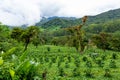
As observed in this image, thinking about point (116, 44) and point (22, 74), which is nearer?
point (22, 74)

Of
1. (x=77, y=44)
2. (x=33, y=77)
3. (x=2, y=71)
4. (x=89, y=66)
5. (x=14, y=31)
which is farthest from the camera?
(x=14, y=31)

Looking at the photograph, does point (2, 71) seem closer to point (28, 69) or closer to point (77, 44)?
point (28, 69)

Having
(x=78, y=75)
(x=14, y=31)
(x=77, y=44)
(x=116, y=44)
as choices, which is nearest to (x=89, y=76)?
(x=78, y=75)

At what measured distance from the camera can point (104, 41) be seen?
7488 cm

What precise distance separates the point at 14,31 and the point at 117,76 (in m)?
43.4

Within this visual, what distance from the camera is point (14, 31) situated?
64.0 m

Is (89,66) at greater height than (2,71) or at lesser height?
lesser

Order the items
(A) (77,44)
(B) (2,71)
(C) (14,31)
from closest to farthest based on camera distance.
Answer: (B) (2,71) < (A) (77,44) < (C) (14,31)

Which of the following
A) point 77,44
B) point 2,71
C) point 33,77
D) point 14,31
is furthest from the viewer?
point 14,31

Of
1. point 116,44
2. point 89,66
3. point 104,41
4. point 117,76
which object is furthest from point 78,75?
point 116,44

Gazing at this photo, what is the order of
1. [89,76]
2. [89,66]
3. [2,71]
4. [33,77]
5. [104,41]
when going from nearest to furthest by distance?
1. [2,71]
2. [33,77]
3. [89,76]
4. [89,66]
5. [104,41]

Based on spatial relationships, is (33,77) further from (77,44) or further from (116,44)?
(116,44)

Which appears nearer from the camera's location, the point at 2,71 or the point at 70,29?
the point at 2,71

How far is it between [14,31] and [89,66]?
1451 inches
